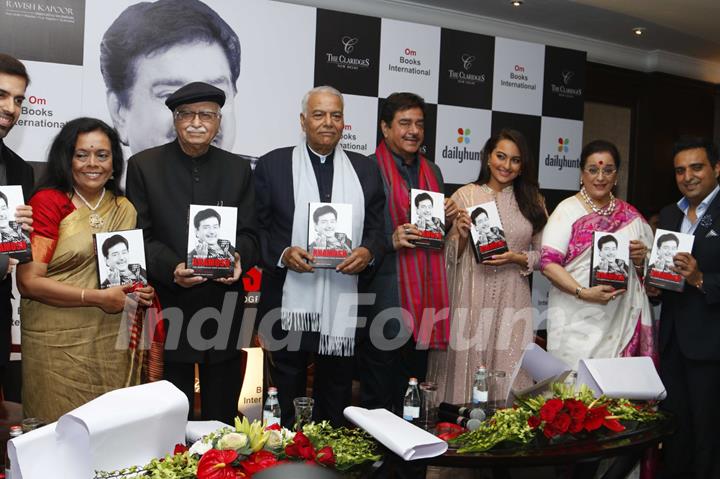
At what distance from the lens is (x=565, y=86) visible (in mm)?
6176

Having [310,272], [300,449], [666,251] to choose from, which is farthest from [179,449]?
[666,251]

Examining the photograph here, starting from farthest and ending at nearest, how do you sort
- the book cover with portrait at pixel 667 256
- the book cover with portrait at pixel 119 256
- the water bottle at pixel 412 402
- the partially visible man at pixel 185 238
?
1. the book cover with portrait at pixel 667 256
2. the partially visible man at pixel 185 238
3. the book cover with portrait at pixel 119 256
4. the water bottle at pixel 412 402

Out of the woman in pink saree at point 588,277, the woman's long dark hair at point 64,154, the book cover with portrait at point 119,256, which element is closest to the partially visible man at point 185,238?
the book cover with portrait at point 119,256

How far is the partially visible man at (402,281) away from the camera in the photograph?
12.3 feet

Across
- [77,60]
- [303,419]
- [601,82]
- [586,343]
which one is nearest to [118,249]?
[303,419]

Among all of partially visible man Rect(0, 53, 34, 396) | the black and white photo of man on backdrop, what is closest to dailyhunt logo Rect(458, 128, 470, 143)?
the black and white photo of man on backdrop

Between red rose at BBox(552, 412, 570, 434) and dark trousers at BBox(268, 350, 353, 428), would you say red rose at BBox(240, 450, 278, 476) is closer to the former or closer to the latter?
red rose at BBox(552, 412, 570, 434)

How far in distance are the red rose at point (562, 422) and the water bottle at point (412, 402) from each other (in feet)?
1.54

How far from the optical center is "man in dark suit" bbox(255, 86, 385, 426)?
348 centimetres

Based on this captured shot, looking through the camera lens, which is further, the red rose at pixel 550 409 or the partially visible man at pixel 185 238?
the partially visible man at pixel 185 238

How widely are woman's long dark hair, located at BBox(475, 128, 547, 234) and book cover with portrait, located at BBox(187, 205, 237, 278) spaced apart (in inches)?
64.5

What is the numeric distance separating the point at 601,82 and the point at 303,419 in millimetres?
6487

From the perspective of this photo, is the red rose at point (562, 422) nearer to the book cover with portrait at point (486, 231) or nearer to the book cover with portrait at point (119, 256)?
the book cover with portrait at point (486, 231)

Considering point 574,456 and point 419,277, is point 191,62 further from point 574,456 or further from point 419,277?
point 574,456
